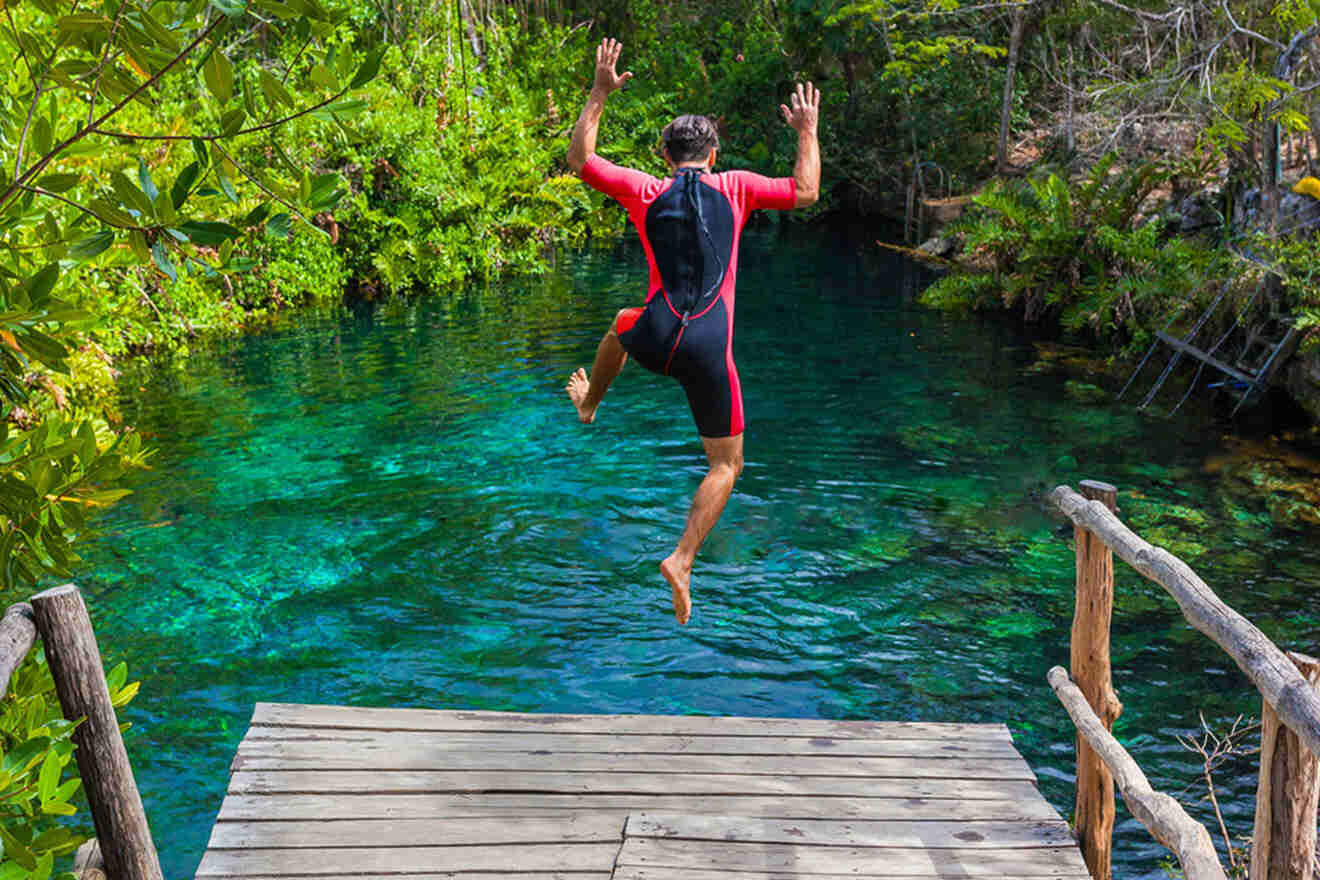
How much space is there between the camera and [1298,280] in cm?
1115

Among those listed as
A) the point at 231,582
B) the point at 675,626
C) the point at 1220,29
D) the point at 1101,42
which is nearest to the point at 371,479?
the point at 231,582

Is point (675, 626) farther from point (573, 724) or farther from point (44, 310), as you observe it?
point (44, 310)

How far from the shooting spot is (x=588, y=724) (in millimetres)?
5348

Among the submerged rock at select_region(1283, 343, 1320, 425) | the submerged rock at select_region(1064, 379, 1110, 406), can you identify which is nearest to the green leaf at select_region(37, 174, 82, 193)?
the submerged rock at select_region(1283, 343, 1320, 425)

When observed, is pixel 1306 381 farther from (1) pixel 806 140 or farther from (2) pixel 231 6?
(2) pixel 231 6

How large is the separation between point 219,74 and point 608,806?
3.05m

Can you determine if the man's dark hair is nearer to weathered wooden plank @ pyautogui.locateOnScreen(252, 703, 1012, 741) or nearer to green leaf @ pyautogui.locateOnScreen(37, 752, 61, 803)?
Result: weathered wooden plank @ pyautogui.locateOnScreen(252, 703, 1012, 741)

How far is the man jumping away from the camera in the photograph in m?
4.59

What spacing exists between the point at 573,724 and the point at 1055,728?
3.22 metres

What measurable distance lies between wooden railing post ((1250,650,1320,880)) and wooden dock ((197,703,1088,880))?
37.7 inches

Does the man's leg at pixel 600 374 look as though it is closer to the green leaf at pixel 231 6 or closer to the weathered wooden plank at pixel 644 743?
the weathered wooden plank at pixel 644 743

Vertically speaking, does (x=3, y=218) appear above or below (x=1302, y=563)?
above

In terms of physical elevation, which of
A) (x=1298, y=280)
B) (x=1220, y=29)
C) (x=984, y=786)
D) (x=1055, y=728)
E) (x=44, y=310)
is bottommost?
(x=1055, y=728)

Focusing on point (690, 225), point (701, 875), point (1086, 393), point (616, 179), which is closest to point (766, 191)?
point (690, 225)
